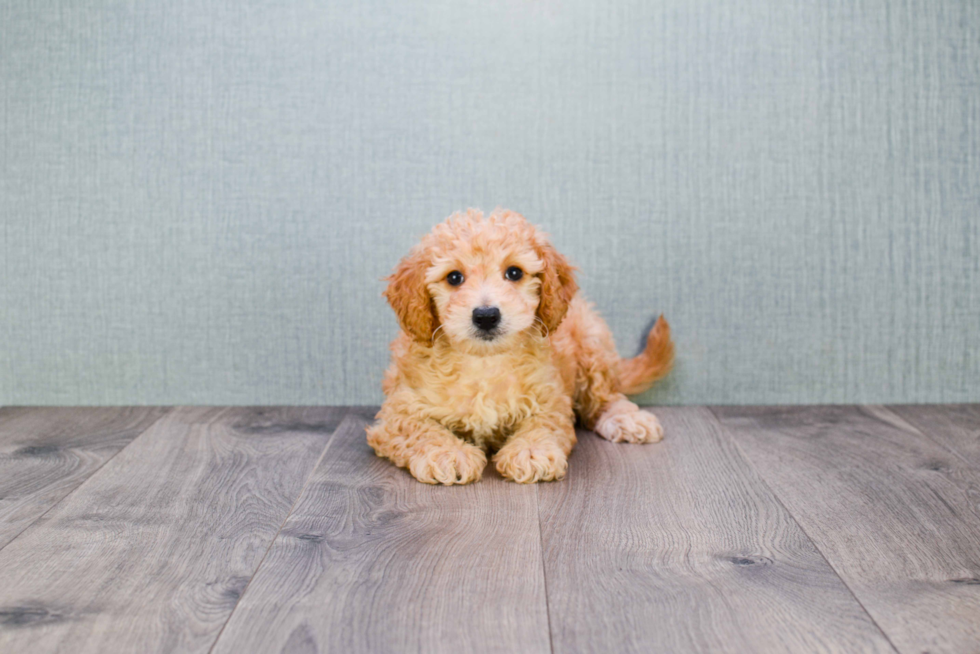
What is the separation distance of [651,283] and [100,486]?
5.33 ft

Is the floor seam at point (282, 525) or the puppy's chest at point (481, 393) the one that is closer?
the floor seam at point (282, 525)

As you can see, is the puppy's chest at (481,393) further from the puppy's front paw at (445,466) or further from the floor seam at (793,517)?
the floor seam at (793,517)

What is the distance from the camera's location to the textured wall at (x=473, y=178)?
7.63ft

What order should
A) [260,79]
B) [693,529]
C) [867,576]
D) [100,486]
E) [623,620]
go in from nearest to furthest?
1. [623,620]
2. [867,576]
3. [693,529]
4. [100,486]
5. [260,79]

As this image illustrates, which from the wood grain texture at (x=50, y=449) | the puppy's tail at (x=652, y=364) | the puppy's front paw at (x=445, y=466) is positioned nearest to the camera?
the wood grain texture at (x=50, y=449)

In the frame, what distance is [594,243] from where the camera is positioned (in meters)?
2.40

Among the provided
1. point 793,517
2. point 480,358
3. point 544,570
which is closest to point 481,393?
point 480,358

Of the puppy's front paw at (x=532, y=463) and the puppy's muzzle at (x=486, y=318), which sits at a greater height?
the puppy's muzzle at (x=486, y=318)

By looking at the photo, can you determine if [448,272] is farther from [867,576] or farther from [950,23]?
[950,23]

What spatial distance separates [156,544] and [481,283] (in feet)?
2.78

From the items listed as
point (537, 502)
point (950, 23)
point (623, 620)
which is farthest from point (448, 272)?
point (950, 23)

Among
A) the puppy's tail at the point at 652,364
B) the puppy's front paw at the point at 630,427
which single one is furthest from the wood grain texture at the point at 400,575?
the puppy's tail at the point at 652,364

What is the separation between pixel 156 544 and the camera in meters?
1.43

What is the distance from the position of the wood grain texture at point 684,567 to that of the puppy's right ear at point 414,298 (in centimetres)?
47
